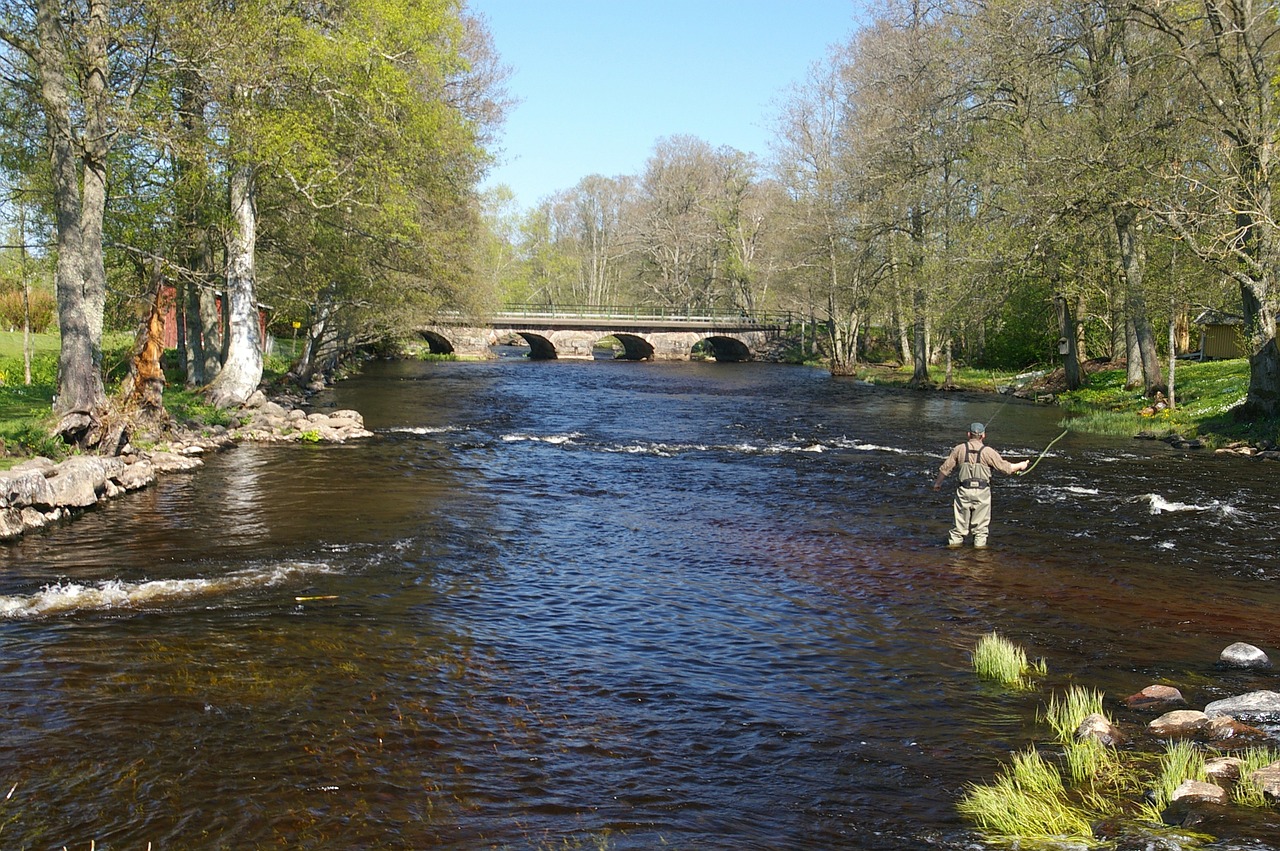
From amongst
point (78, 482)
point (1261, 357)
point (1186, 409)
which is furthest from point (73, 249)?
point (1186, 409)

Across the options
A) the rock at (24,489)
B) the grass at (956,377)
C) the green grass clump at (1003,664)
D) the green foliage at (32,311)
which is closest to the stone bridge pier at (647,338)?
the grass at (956,377)

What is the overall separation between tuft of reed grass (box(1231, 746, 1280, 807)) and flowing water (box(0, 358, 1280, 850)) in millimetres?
342

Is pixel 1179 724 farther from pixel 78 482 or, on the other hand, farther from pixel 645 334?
pixel 645 334

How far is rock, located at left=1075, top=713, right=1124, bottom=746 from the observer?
28.4ft

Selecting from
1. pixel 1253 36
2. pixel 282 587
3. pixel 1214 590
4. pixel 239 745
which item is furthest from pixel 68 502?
pixel 1253 36

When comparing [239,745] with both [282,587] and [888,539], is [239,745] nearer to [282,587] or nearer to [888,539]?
[282,587]

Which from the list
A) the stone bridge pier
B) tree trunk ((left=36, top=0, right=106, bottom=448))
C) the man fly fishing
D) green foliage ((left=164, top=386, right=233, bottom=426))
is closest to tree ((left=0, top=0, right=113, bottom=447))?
tree trunk ((left=36, top=0, right=106, bottom=448))

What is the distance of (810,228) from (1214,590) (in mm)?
47301

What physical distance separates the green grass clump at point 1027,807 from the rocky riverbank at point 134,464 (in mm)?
14185

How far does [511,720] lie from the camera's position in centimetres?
924

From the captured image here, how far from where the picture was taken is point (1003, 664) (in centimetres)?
1041

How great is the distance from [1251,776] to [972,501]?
28.5 feet

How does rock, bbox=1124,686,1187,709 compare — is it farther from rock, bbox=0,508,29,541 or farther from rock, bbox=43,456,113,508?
rock, bbox=43,456,113,508

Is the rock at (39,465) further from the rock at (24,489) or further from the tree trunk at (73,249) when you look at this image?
the tree trunk at (73,249)
